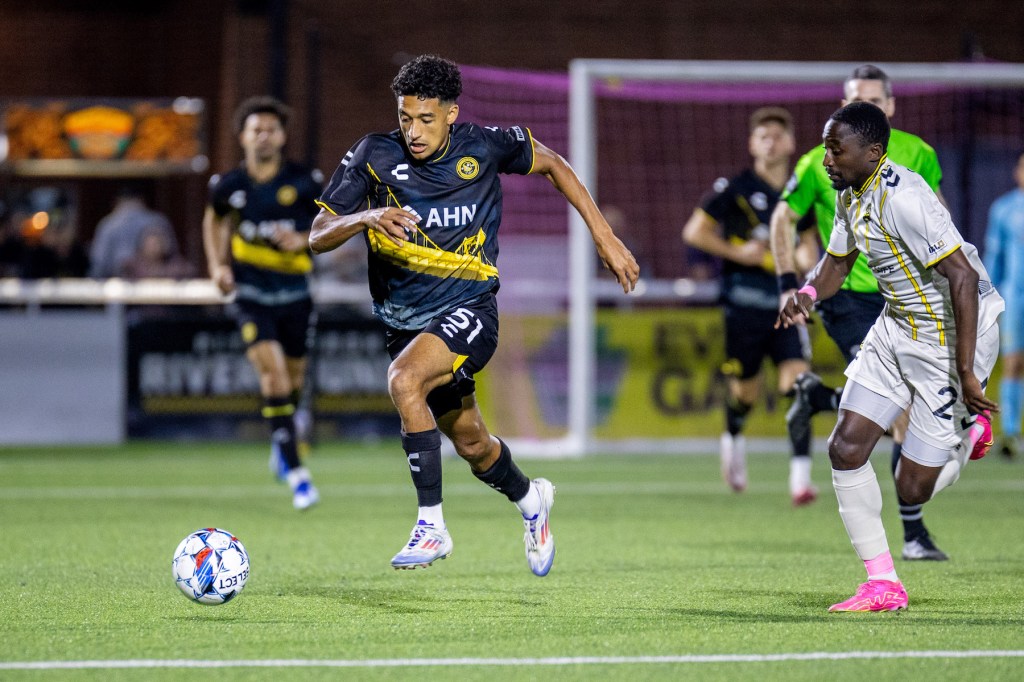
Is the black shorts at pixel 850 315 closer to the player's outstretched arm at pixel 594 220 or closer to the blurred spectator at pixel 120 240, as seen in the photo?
the player's outstretched arm at pixel 594 220

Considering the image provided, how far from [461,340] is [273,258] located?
3958 mm

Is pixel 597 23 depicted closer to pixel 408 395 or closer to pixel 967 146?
pixel 967 146

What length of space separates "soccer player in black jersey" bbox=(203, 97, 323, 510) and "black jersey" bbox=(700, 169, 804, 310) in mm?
2650

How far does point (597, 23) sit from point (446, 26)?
1902 mm

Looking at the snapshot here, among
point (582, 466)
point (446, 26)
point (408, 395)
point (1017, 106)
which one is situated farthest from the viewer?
point (446, 26)

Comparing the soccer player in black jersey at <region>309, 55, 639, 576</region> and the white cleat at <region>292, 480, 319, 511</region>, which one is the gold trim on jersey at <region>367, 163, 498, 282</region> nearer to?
the soccer player in black jersey at <region>309, 55, 639, 576</region>

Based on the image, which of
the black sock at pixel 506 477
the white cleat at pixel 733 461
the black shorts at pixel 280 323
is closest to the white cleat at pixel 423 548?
the black sock at pixel 506 477

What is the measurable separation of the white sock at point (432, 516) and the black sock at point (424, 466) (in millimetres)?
16

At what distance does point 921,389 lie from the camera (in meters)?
5.50

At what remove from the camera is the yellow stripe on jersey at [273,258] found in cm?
950

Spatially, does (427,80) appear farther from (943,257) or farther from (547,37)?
(547,37)

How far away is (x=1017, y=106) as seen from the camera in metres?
14.5

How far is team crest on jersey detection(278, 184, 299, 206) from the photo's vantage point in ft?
31.5

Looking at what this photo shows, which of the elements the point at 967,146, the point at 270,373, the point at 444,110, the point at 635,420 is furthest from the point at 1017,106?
the point at 444,110
